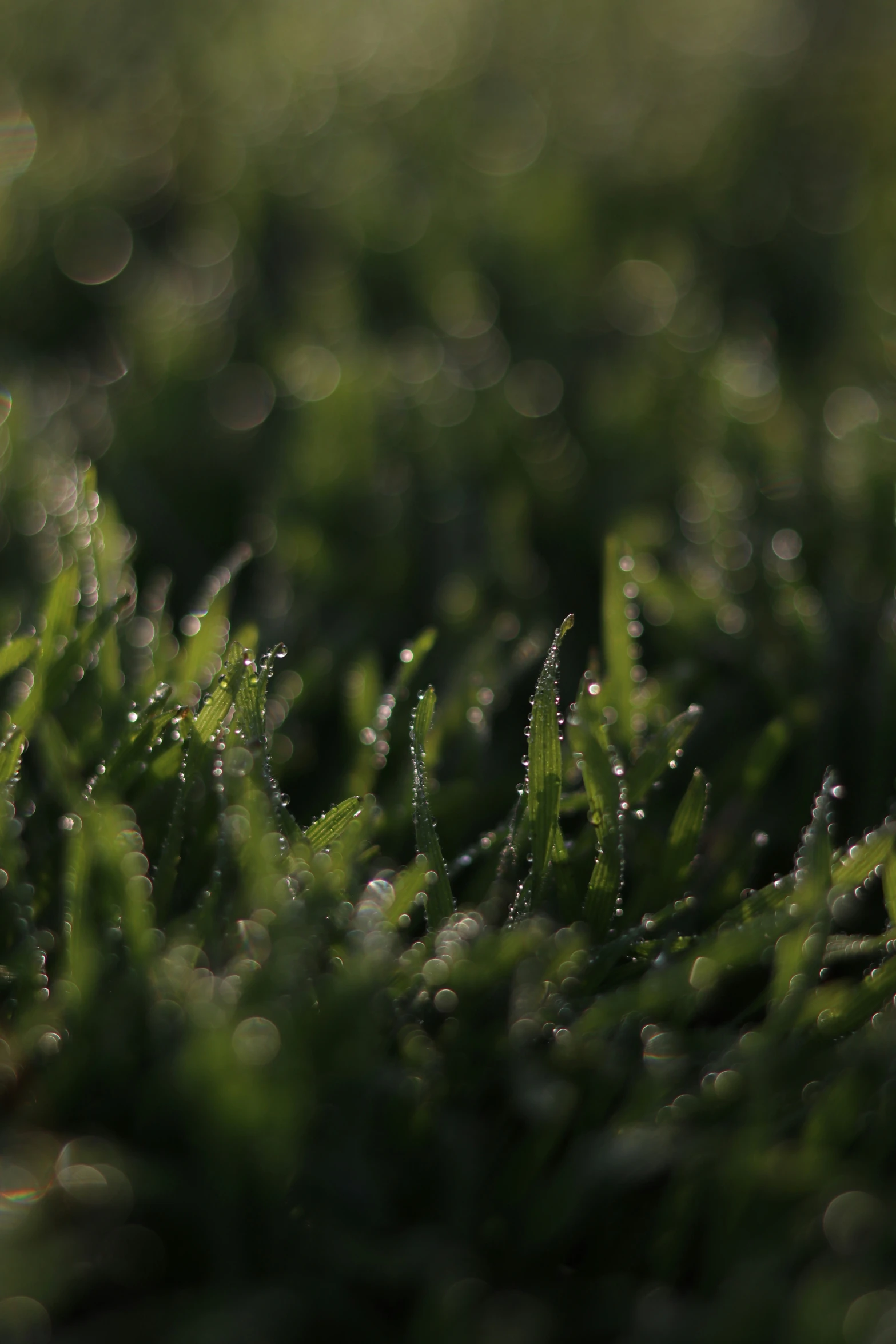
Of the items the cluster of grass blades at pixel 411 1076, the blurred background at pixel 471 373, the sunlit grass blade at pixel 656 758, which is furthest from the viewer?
the blurred background at pixel 471 373

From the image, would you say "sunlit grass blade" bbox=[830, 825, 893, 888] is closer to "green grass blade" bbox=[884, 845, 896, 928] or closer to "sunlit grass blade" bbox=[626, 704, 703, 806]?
"green grass blade" bbox=[884, 845, 896, 928]

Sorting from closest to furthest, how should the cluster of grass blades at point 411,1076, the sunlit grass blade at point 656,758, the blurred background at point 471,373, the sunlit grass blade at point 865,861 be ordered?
the cluster of grass blades at point 411,1076, the sunlit grass blade at point 865,861, the sunlit grass blade at point 656,758, the blurred background at point 471,373

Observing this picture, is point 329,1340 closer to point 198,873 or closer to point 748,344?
point 198,873

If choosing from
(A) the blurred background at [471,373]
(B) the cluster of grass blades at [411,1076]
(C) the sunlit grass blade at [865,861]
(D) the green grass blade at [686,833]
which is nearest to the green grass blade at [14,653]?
(B) the cluster of grass blades at [411,1076]

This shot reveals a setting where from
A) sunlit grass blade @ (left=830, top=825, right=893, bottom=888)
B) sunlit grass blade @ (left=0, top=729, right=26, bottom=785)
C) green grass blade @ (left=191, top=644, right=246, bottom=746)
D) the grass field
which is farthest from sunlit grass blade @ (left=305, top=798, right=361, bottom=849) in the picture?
sunlit grass blade @ (left=830, top=825, right=893, bottom=888)

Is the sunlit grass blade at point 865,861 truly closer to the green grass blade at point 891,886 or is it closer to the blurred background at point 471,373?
the green grass blade at point 891,886

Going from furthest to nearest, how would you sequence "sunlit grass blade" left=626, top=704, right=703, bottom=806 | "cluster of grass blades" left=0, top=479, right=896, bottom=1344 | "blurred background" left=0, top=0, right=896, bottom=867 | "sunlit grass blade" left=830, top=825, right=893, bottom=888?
"blurred background" left=0, top=0, right=896, bottom=867 → "sunlit grass blade" left=626, top=704, right=703, bottom=806 → "sunlit grass blade" left=830, top=825, right=893, bottom=888 → "cluster of grass blades" left=0, top=479, right=896, bottom=1344

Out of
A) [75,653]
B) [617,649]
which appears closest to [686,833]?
[617,649]

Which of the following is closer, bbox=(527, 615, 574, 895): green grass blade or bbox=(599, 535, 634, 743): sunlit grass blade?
bbox=(527, 615, 574, 895): green grass blade

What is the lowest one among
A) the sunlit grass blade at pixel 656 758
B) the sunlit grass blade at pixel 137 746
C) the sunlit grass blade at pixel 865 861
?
the sunlit grass blade at pixel 865 861
